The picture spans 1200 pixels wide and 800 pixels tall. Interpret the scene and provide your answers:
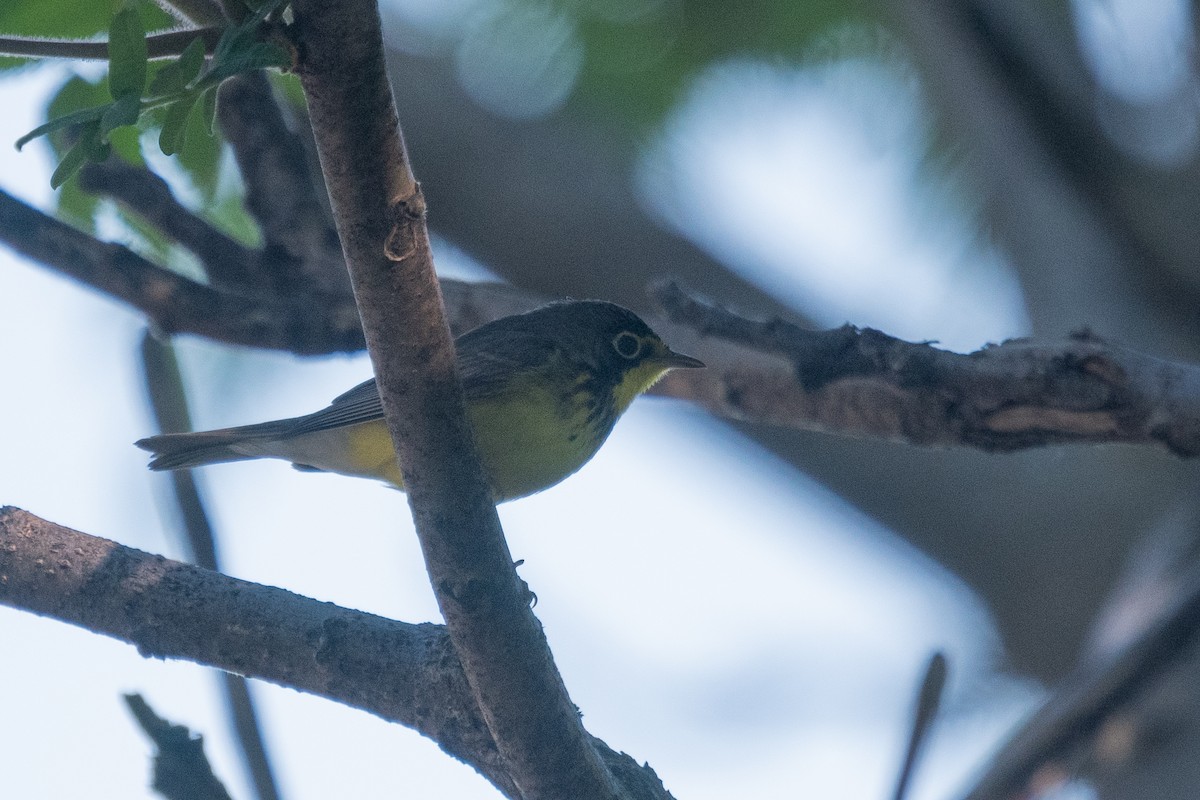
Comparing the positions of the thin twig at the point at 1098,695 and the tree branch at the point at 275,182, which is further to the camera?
the tree branch at the point at 275,182

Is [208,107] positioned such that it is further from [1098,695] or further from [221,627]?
[1098,695]

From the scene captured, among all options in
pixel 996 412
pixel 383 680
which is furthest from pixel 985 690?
pixel 383 680

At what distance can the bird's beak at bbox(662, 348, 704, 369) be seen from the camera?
505 cm

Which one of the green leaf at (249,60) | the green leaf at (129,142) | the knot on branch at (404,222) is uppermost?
the green leaf at (129,142)

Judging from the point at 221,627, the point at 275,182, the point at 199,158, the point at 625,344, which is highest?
the point at 275,182

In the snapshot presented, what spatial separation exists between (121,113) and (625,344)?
11.4 ft

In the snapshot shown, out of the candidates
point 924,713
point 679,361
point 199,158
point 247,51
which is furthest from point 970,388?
point 199,158

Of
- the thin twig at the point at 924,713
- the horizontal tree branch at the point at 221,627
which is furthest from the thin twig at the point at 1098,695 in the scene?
the horizontal tree branch at the point at 221,627

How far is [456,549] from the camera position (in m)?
2.85

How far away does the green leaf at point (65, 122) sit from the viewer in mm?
2225

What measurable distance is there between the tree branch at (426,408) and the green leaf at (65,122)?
445 mm

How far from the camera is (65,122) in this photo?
2.27 meters

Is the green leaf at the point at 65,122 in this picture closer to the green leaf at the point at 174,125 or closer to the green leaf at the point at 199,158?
the green leaf at the point at 174,125

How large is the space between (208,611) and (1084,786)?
321 cm
